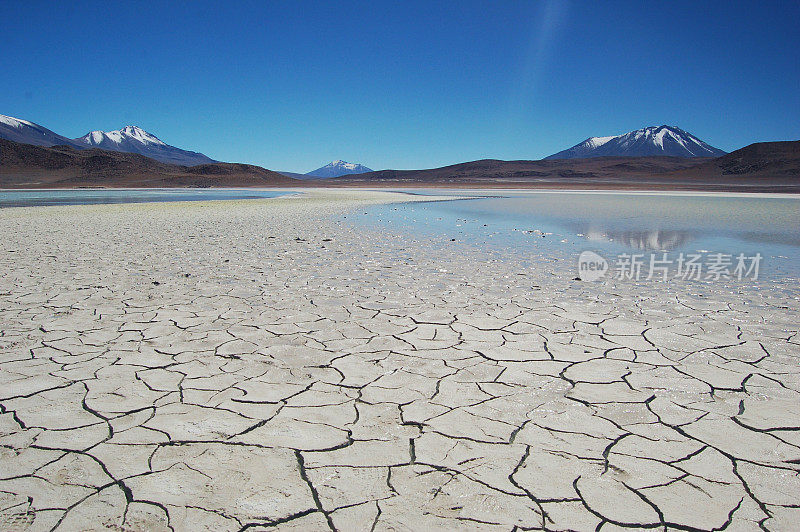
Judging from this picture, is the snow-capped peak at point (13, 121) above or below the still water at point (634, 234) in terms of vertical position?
above

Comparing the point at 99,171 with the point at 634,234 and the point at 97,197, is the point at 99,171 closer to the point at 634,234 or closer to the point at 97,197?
the point at 97,197

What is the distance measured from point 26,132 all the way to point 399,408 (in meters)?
235

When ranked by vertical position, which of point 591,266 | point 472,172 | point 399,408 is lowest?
point 399,408

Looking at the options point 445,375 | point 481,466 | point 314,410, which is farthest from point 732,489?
point 314,410

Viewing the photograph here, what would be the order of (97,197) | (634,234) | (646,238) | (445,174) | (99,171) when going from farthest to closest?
(445,174) < (99,171) < (97,197) < (634,234) < (646,238)

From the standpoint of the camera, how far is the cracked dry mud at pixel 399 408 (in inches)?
65.9

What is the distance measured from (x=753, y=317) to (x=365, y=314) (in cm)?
294

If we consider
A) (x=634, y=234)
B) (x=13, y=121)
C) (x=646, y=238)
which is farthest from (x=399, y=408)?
(x=13, y=121)

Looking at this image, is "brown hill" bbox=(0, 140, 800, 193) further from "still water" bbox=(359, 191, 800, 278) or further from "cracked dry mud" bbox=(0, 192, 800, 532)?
"cracked dry mud" bbox=(0, 192, 800, 532)

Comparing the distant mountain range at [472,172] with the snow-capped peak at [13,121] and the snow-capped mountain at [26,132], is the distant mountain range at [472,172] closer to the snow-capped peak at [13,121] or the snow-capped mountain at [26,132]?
the snow-capped mountain at [26,132]

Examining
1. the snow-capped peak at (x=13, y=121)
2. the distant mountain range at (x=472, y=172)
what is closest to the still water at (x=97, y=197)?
the distant mountain range at (x=472, y=172)

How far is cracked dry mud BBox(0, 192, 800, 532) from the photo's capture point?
1.67m

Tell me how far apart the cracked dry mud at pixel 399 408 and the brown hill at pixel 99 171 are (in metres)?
62.4

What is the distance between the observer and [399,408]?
235cm
